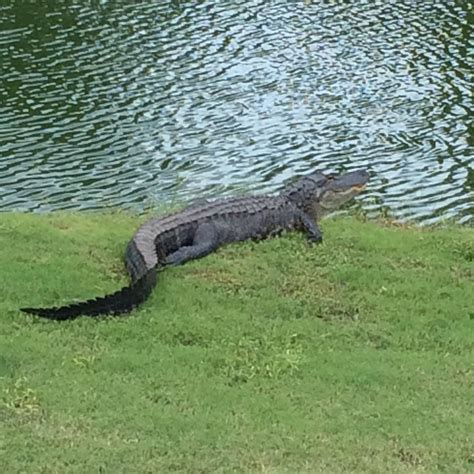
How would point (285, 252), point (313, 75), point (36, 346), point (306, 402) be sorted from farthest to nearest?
point (313, 75) < point (285, 252) < point (36, 346) < point (306, 402)

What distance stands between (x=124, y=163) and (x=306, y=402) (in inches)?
297

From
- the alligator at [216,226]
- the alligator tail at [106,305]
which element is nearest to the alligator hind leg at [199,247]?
the alligator at [216,226]

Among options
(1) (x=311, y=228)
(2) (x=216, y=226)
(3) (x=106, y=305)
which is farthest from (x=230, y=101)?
(3) (x=106, y=305)

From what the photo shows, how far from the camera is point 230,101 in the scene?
14742mm

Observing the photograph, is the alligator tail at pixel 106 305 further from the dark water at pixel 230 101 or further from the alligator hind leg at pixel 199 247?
the dark water at pixel 230 101

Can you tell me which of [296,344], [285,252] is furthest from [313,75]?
[296,344]

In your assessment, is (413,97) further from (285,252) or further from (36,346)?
(36,346)

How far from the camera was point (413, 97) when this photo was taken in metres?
14.8

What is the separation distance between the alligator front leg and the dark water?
211 cm

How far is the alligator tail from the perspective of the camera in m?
5.86

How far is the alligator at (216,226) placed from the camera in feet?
21.2

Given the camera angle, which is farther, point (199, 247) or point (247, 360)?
point (199, 247)

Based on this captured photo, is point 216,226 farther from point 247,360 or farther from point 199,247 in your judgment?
point 247,360

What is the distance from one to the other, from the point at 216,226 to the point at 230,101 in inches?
286
